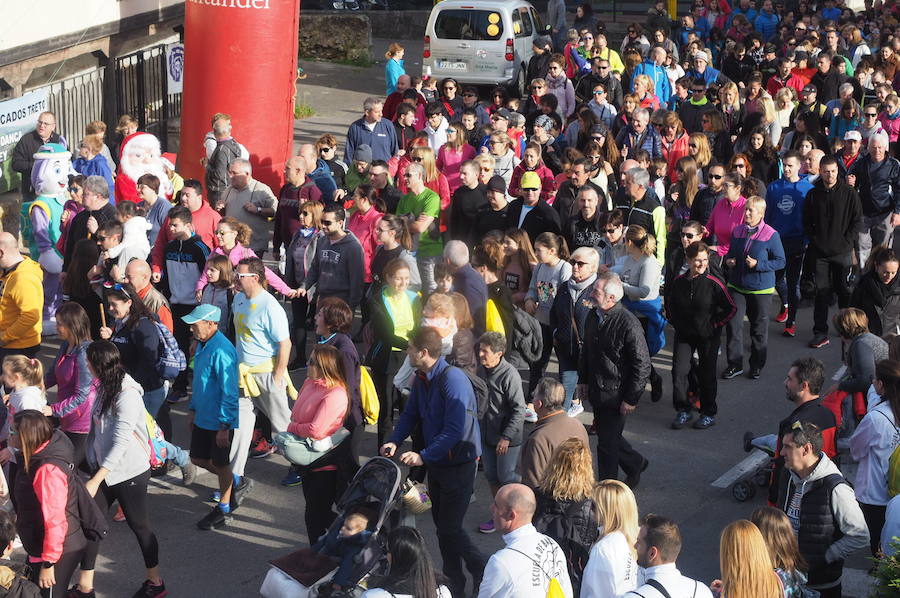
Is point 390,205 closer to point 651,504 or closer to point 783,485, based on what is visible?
point 651,504

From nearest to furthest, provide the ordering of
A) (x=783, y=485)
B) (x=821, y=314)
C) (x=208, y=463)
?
(x=783, y=485)
(x=208, y=463)
(x=821, y=314)

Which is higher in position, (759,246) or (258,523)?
(759,246)

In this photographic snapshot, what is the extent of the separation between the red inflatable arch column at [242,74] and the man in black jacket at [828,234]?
6.83 meters

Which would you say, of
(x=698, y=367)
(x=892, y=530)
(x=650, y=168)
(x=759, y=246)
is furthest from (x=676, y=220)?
(x=892, y=530)

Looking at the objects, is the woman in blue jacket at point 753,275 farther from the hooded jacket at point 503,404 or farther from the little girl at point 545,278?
the hooded jacket at point 503,404

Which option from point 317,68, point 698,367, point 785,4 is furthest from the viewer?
point 785,4

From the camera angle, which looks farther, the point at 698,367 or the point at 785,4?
the point at 785,4

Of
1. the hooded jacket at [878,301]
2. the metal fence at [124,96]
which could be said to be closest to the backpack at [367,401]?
the hooded jacket at [878,301]

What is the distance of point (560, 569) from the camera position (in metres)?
6.00

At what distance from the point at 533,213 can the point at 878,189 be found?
3.89 meters

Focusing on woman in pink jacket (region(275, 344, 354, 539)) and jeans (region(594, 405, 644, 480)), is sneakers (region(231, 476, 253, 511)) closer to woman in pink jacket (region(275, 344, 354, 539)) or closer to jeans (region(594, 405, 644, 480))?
woman in pink jacket (region(275, 344, 354, 539))

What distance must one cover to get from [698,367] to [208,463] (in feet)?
13.6

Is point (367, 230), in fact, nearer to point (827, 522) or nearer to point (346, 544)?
point (346, 544)

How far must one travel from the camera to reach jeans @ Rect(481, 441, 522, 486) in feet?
26.8
